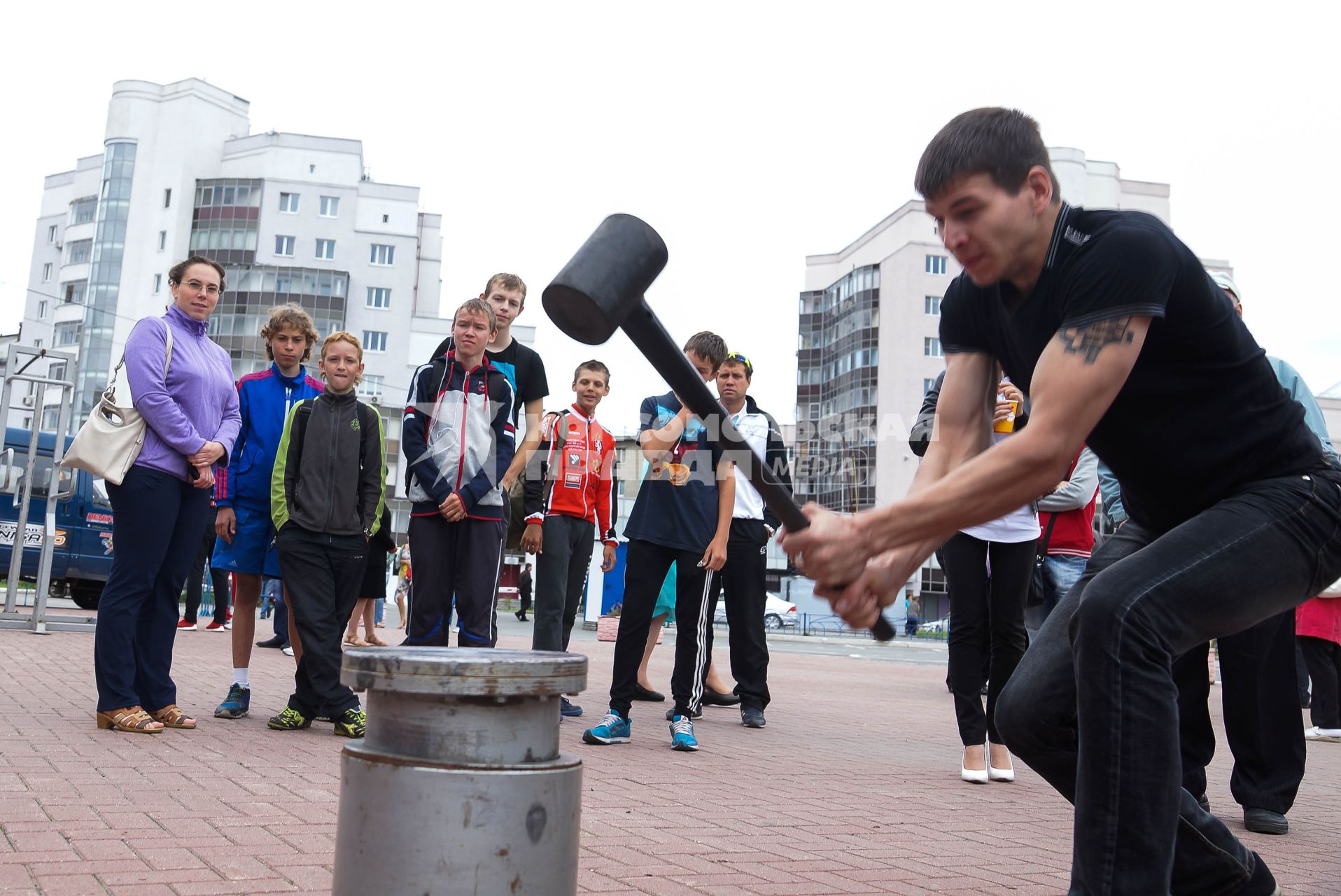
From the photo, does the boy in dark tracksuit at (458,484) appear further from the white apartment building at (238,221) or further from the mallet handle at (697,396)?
the white apartment building at (238,221)

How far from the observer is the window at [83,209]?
258ft

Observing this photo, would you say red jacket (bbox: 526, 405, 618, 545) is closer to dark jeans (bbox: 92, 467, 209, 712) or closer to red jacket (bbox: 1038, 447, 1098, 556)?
dark jeans (bbox: 92, 467, 209, 712)

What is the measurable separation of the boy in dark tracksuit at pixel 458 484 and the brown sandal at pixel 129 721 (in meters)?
1.25

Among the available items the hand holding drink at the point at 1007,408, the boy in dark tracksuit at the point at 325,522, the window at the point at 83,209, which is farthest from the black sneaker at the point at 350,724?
the window at the point at 83,209

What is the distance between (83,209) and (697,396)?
87169 millimetres

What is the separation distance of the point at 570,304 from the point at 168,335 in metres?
4.00

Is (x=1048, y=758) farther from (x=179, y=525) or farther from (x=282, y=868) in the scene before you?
(x=179, y=525)

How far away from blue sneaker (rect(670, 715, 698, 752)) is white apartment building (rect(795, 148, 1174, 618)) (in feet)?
186

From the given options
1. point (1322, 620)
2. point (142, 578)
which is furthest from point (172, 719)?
point (1322, 620)

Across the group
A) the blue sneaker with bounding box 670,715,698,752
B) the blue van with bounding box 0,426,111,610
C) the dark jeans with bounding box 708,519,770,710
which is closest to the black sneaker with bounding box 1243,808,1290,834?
the blue sneaker with bounding box 670,715,698,752

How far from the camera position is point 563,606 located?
695cm

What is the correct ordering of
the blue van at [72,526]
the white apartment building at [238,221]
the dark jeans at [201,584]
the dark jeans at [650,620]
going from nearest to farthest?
the dark jeans at [650,620], the dark jeans at [201,584], the blue van at [72,526], the white apartment building at [238,221]

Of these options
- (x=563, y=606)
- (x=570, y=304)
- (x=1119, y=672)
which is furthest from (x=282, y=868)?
(x=563, y=606)

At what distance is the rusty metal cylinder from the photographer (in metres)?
2.05
